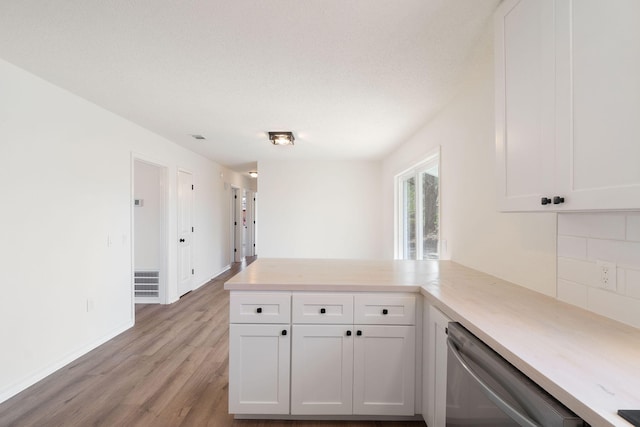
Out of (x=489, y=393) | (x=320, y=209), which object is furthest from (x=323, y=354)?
(x=320, y=209)

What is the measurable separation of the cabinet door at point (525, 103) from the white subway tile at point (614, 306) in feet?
1.45

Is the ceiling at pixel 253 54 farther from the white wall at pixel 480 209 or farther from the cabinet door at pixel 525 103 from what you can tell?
the cabinet door at pixel 525 103

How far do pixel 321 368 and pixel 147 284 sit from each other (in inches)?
138

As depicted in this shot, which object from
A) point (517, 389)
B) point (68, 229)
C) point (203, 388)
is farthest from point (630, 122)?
point (68, 229)

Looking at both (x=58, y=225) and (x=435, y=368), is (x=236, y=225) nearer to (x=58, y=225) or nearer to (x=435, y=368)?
(x=58, y=225)

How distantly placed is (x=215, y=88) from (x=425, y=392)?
2.59 meters

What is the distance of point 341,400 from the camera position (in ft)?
5.64

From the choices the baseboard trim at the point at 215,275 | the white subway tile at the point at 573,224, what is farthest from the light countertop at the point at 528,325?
the baseboard trim at the point at 215,275

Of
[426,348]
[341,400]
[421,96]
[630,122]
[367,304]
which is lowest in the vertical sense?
[341,400]

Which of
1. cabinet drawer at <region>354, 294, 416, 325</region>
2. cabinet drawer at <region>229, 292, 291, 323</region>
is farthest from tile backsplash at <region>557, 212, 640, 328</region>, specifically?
cabinet drawer at <region>229, 292, 291, 323</region>

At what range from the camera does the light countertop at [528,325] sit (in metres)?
0.71

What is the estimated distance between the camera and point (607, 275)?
1151 millimetres

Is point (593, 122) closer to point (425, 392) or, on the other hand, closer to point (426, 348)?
point (426, 348)

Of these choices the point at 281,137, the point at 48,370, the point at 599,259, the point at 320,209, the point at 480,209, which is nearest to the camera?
the point at 599,259
